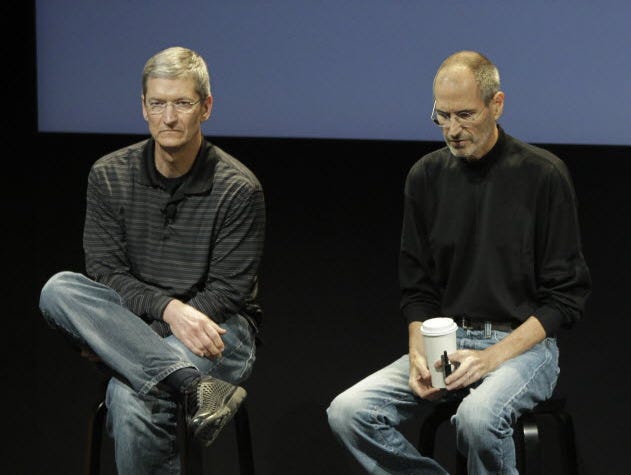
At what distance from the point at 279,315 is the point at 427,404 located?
948 mm

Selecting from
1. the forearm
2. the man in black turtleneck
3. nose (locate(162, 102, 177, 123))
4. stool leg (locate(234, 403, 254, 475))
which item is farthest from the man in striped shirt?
the forearm

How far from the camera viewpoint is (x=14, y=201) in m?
4.12

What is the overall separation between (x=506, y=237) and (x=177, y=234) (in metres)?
0.97

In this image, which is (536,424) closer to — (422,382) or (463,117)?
(422,382)

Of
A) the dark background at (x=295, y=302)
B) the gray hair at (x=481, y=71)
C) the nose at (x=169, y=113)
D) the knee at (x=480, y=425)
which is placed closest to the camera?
the knee at (x=480, y=425)

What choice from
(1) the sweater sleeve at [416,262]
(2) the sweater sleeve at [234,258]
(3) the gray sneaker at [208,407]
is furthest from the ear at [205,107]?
(3) the gray sneaker at [208,407]

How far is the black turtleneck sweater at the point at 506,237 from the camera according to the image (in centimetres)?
329

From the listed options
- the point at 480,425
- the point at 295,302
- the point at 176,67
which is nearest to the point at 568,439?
the point at 480,425

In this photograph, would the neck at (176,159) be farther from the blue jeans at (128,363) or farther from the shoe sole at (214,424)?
the shoe sole at (214,424)

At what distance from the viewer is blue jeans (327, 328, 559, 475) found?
3.04 meters

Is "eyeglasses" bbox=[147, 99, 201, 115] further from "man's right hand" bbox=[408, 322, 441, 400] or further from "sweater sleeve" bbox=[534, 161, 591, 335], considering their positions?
"sweater sleeve" bbox=[534, 161, 591, 335]

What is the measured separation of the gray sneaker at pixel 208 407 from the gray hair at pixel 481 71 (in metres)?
1.09

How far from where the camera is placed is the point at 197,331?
3277mm

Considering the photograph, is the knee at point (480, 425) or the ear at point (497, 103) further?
the ear at point (497, 103)
